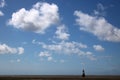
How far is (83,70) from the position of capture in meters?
56.0
